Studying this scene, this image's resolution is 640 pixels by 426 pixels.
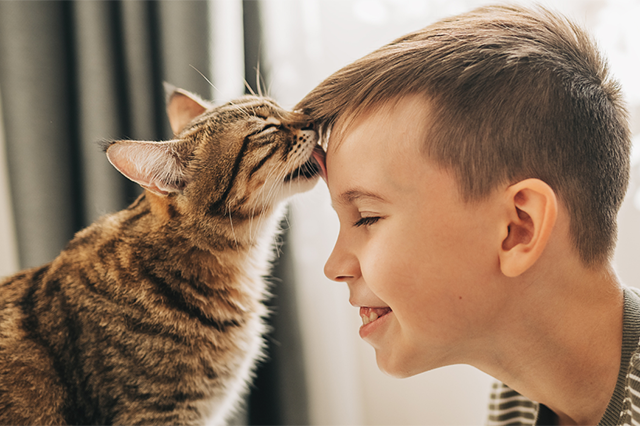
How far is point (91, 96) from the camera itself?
4.31 feet

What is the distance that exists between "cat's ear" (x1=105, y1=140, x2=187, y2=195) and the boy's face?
380 mm

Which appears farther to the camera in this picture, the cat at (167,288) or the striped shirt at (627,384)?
the cat at (167,288)

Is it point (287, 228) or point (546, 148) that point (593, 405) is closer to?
point (546, 148)

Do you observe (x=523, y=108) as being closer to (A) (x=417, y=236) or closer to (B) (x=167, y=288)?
(A) (x=417, y=236)

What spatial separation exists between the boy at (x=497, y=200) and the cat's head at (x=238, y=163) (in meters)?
0.24

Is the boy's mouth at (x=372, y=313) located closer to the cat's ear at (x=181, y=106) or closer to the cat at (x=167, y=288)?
the cat at (x=167, y=288)

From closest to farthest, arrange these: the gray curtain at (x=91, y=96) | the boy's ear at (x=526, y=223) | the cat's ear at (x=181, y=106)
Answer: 1. the boy's ear at (x=526, y=223)
2. the cat's ear at (x=181, y=106)
3. the gray curtain at (x=91, y=96)

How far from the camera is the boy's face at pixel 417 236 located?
0.68 m

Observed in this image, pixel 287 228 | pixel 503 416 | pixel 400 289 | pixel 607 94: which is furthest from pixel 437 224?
pixel 287 228

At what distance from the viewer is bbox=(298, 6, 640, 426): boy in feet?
2.19

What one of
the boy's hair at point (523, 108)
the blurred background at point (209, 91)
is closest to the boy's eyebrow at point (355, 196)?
the boy's hair at point (523, 108)

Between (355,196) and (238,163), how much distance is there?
412mm

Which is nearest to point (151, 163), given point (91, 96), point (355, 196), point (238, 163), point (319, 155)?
point (238, 163)

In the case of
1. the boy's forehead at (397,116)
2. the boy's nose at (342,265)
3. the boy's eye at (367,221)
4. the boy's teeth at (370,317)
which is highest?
the boy's forehead at (397,116)
